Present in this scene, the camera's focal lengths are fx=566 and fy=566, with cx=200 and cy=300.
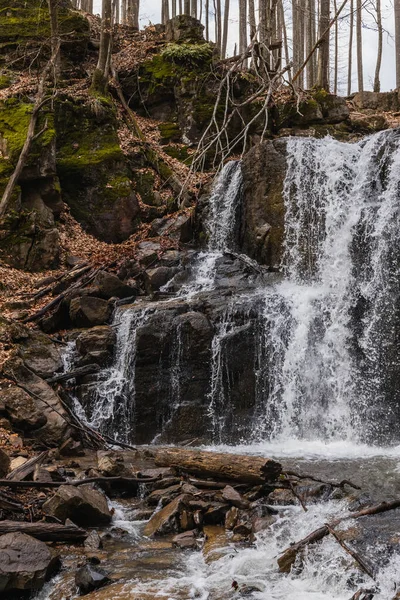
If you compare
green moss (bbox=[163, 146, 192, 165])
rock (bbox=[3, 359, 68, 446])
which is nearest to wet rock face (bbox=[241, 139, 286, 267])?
green moss (bbox=[163, 146, 192, 165])

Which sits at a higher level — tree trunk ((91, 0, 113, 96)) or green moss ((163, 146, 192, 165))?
tree trunk ((91, 0, 113, 96))

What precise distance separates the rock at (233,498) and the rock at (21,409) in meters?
3.72

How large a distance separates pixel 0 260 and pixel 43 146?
3620 millimetres

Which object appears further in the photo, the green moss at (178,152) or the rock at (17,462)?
the green moss at (178,152)

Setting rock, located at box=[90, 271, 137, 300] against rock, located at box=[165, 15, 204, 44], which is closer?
rock, located at box=[90, 271, 137, 300]

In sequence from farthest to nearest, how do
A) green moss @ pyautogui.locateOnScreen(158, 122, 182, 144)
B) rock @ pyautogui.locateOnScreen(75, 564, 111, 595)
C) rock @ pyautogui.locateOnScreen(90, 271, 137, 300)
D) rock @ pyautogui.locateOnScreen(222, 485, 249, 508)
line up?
green moss @ pyautogui.locateOnScreen(158, 122, 182, 144) < rock @ pyautogui.locateOnScreen(90, 271, 137, 300) < rock @ pyautogui.locateOnScreen(222, 485, 249, 508) < rock @ pyautogui.locateOnScreen(75, 564, 111, 595)

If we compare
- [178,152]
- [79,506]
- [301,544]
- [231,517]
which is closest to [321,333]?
[231,517]

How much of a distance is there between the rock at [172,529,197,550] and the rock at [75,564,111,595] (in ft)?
3.30

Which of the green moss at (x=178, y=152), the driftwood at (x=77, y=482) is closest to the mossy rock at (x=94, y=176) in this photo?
the green moss at (x=178, y=152)

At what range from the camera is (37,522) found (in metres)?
5.49

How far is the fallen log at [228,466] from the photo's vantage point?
690cm

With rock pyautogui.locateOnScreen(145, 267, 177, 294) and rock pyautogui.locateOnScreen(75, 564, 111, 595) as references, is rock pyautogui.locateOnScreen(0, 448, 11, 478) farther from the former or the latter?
rock pyautogui.locateOnScreen(145, 267, 177, 294)

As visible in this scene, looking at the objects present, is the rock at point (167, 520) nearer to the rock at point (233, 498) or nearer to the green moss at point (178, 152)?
the rock at point (233, 498)

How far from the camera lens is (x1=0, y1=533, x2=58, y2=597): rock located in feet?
15.0
